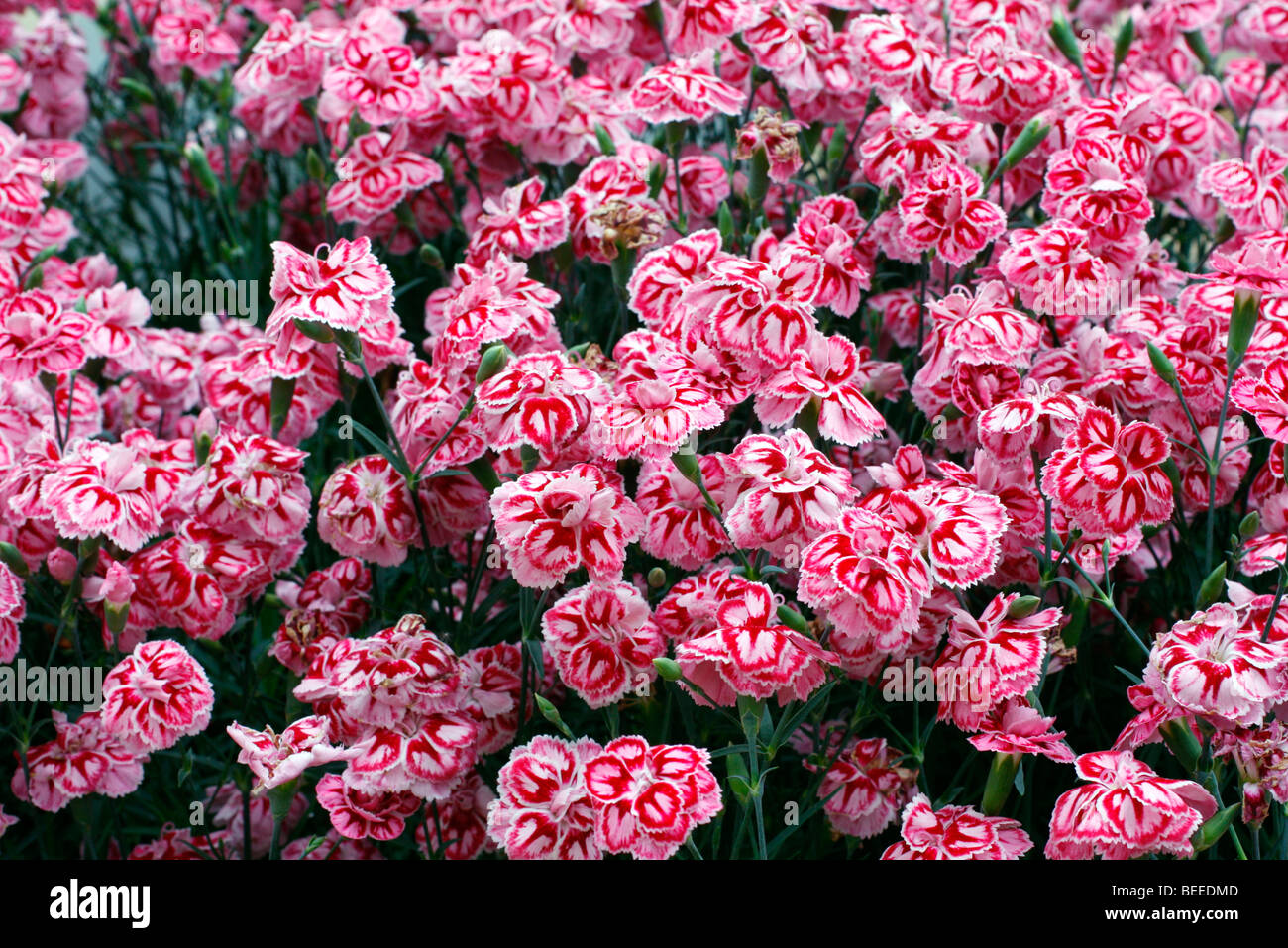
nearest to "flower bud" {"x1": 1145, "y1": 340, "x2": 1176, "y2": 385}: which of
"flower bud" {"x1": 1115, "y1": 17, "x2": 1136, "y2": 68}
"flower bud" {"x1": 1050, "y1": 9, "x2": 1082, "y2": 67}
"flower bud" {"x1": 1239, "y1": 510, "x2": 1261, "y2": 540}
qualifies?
"flower bud" {"x1": 1239, "y1": 510, "x2": 1261, "y2": 540}

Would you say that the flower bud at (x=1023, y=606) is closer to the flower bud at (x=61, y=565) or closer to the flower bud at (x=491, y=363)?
the flower bud at (x=491, y=363)

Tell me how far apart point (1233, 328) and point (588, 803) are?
3.27ft

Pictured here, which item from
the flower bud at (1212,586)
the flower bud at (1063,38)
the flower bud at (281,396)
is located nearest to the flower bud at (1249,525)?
the flower bud at (1212,586)

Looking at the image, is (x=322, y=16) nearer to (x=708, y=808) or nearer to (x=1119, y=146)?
(x=1119, y=146)

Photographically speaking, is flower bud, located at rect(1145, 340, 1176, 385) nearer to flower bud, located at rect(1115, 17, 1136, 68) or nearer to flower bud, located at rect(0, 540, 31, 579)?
flower bud, located at rect(1115, 17, 1136, 68)

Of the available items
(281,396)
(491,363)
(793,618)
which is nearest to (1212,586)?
(793,618)

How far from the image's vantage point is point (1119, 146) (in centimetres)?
196

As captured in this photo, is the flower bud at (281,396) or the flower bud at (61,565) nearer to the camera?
the flower bud at (61,565)

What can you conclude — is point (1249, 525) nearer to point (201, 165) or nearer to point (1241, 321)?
point (1241, 321)

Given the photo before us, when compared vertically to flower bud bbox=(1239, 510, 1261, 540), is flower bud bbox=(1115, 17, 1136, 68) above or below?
above

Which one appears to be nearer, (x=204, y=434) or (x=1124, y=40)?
(x=204, y=434)

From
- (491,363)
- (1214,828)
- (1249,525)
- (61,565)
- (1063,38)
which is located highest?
(1063,38)

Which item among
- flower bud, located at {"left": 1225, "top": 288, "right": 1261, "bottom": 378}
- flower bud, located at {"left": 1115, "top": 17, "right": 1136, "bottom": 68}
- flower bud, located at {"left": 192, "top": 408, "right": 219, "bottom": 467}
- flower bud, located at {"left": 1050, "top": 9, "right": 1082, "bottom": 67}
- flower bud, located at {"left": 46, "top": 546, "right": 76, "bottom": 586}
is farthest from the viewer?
flower bud, located at {"left": 1115, "top": 17, "right": 1136, "bottom": 68}
